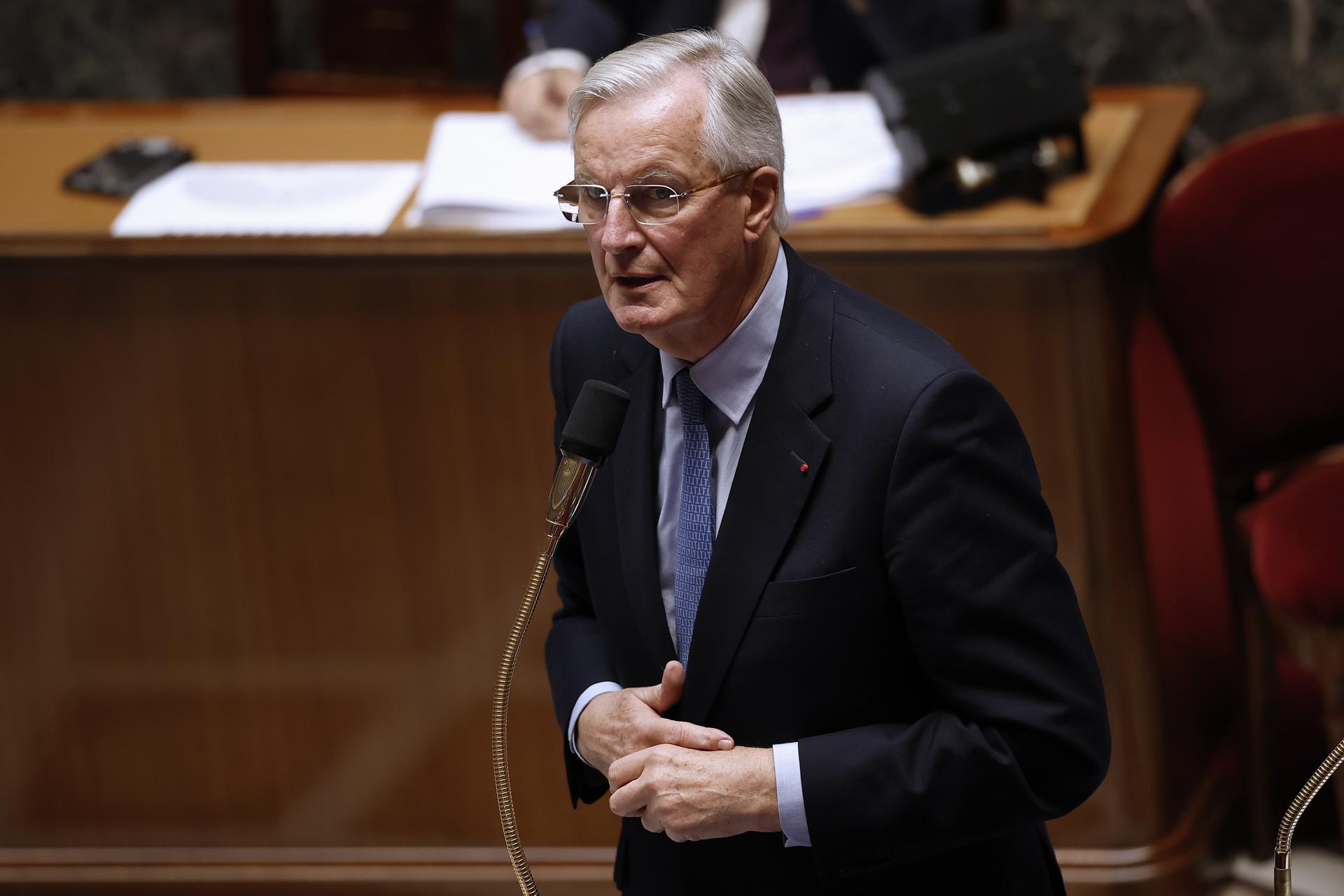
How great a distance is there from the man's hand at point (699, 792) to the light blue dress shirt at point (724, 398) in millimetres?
148

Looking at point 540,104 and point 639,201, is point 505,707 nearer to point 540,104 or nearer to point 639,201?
point 639,201

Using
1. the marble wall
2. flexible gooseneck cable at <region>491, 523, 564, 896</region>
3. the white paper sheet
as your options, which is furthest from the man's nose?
the marble wall

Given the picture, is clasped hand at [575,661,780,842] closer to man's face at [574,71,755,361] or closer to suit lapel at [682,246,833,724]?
suit lapel at [682,246,833,724]

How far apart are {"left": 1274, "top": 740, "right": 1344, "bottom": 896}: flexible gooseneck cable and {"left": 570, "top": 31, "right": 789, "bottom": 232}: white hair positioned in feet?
1.97

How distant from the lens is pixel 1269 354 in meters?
2.39

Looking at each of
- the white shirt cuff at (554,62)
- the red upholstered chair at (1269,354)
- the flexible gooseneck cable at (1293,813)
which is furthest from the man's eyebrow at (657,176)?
the white shirt cuff at (554,62)

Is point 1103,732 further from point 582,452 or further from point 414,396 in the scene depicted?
point 414,396

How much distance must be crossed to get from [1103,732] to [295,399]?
60.4 inches

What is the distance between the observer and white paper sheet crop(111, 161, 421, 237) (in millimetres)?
2400

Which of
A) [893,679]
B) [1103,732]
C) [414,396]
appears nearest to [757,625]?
[893,679]

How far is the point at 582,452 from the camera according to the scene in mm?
1183

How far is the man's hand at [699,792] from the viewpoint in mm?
1200

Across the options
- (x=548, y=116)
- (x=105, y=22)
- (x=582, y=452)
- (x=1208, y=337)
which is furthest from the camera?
(x=105, y=22)

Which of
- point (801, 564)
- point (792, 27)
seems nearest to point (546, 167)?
point (792, 27)
